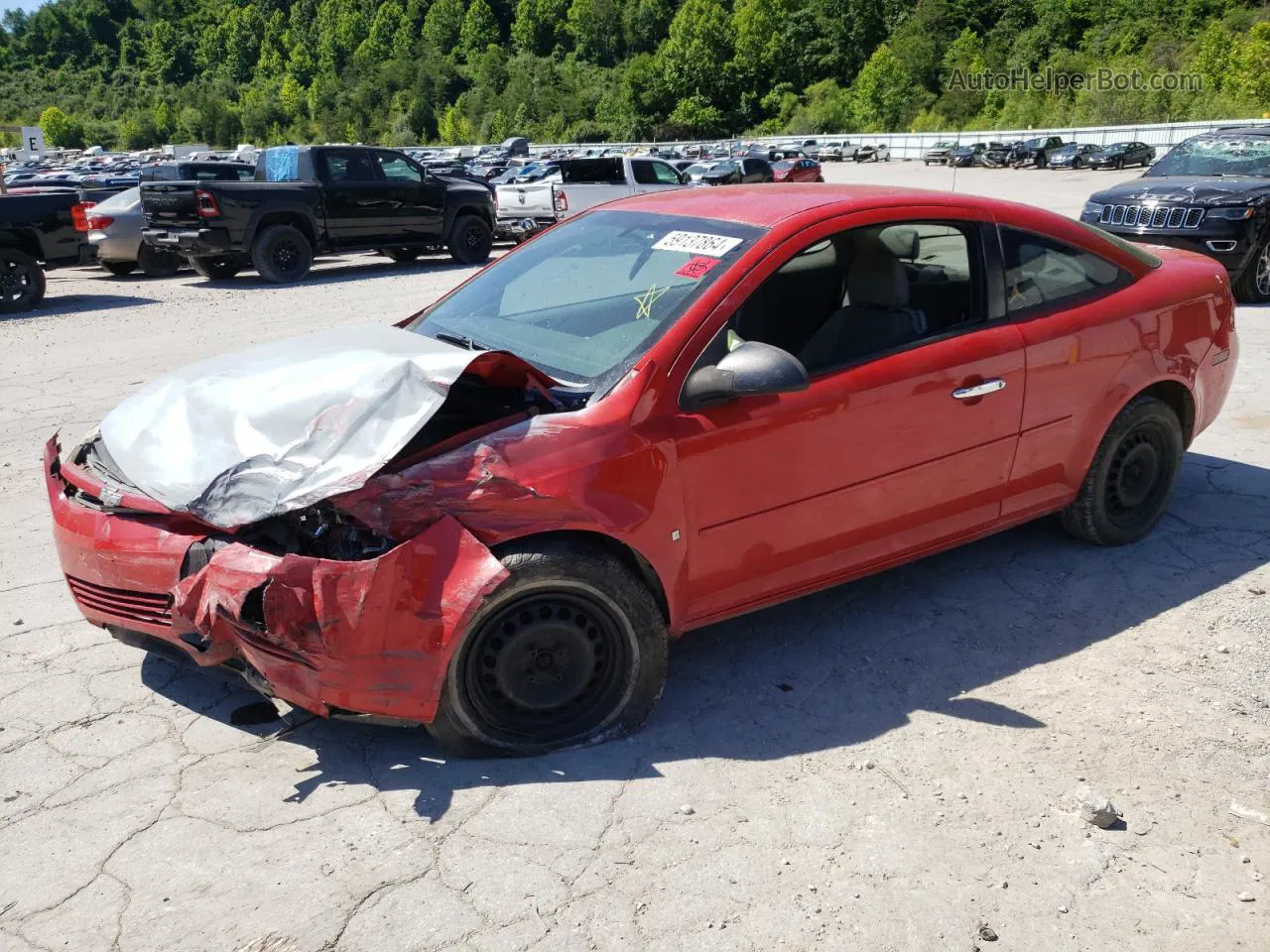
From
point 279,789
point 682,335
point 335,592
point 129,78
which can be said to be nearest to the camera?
point 335,592

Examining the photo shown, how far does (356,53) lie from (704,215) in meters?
167

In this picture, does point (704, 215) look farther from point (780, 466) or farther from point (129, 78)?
point (129, 78)

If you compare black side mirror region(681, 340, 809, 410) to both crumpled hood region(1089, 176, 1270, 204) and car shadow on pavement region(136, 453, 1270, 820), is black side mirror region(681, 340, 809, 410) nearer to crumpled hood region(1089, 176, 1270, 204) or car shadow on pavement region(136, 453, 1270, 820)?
car shadow on pavement region(136, 453, 1270, 820)

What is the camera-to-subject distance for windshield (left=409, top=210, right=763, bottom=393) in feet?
11.7

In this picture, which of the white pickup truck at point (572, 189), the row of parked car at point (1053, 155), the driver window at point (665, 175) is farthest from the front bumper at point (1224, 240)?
the row of parked car at point (1053, 155)

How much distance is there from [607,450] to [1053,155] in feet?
165

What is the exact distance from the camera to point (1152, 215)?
10836mm

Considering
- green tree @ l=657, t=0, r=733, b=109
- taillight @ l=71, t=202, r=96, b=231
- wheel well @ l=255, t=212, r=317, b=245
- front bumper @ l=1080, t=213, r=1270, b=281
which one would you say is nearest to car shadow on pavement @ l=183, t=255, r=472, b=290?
wheel well @ l=255, t=212, r=317, b=245

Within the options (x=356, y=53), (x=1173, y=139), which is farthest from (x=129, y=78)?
(x=1173, y=139)

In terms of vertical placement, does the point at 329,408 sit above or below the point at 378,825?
above

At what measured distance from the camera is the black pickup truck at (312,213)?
1448 centimetres

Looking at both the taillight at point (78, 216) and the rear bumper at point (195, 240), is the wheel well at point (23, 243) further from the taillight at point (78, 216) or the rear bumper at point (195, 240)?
the rear bumper at point (195, 240)

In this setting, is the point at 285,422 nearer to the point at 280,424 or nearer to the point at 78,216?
the point at 280,424

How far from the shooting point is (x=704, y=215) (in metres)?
3.99
